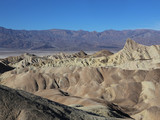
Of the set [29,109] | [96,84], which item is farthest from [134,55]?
[29,109]

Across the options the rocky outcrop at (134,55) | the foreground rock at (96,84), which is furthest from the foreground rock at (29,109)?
the rocky outcrop at (134,55)

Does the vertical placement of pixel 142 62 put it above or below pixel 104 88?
above

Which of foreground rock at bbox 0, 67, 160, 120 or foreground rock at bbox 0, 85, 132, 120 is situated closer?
foreground rock at bbox 0, 85, 132, 120

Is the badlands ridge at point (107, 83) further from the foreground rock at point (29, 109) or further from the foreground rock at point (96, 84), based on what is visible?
the foreground rock at point (29, 109)

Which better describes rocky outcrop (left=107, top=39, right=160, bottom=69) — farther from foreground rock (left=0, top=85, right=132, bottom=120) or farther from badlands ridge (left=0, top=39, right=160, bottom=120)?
foreground rock (left=0, top=85, right=132, bottom=120)

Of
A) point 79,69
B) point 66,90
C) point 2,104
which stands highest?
point 2,104

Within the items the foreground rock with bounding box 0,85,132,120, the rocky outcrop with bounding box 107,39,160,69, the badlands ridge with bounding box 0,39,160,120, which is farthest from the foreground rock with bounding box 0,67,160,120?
the foreground rock with bounding box 0,85,132,120

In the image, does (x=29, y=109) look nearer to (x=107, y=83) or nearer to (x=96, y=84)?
(x=96, y=84)

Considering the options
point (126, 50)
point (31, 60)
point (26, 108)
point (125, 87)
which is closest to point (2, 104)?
point (26, 108)

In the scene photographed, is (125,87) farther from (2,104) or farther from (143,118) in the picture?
(2,104)
